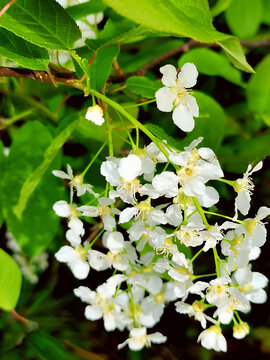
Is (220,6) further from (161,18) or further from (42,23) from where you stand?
(161,18)

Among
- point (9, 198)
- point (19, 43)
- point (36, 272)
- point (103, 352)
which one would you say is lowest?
point (103, 352)

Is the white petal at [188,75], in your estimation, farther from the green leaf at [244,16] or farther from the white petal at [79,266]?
the green leaf at [244,16]

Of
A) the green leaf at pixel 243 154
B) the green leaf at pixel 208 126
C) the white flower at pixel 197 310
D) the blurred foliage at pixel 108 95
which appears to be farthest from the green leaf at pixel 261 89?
the white flower at pixel 197 310

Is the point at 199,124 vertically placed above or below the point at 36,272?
above

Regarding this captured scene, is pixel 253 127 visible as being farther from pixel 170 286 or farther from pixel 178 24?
pixel 178 24

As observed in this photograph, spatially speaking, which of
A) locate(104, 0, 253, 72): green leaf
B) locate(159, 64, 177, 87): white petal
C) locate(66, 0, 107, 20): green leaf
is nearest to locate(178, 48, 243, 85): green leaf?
locate(66, 0, 107, 20): green leaf

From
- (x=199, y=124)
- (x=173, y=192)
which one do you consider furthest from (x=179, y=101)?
(x=199, y=124)
